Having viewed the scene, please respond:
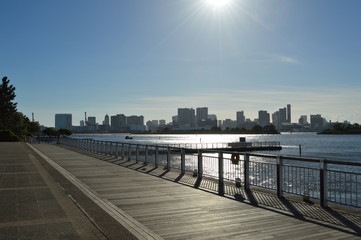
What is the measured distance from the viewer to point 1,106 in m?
67.3

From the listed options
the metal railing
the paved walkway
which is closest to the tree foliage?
the metal railing

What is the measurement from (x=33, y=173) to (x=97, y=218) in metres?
9.65

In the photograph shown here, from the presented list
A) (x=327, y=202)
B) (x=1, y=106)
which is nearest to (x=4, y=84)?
(x=1, y=106)

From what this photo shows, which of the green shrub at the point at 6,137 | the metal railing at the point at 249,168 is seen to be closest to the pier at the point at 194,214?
the metal railing at the point at 249,168

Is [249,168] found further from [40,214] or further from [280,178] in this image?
[40,214]

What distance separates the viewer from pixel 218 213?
8156 mm

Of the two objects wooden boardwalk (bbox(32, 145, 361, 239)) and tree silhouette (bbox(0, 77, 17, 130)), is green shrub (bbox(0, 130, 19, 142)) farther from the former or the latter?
wooden boardwalk (bbox(32, 145, 361, 239))

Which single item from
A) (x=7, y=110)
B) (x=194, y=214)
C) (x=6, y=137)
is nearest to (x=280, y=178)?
(x=194, y=214)

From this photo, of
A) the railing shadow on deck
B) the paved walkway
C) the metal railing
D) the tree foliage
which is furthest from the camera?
the tree foliage

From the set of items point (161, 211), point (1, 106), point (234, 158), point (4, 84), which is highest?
point (4, 84)

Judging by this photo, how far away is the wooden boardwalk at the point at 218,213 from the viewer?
6.54m

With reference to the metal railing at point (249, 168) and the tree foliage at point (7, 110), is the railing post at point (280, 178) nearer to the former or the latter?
the metal railing at point (249, 168)

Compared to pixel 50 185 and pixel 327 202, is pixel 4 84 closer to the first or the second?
pixel 50 185

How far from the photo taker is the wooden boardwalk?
6.54m
